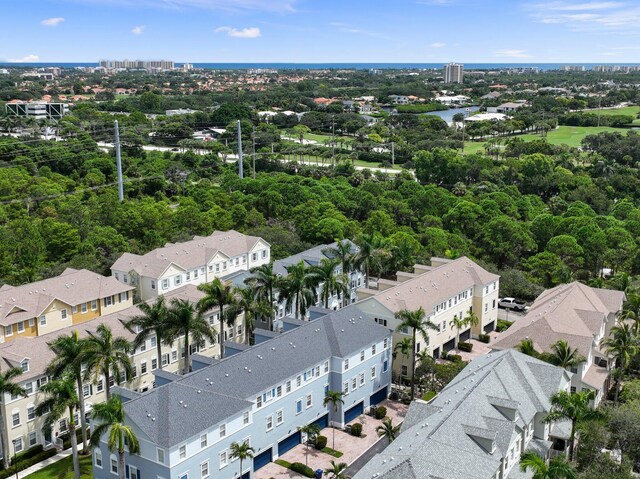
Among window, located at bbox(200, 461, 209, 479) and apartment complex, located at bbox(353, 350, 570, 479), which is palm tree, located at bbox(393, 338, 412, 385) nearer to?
apartment complex, located at bbox(353, 350, 570, 479)

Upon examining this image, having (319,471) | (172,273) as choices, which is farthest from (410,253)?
(319,471)

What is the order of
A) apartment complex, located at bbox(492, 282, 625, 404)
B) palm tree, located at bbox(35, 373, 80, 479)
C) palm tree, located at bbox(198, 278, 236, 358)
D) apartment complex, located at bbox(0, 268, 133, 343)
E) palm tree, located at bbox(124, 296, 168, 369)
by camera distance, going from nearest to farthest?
1. palm tree, located at bbox(35, 373, 80, 479)
2. palm tree, located at bbox(124, 296, 168, 369)
3. apartment complex, located at bbox(492, 282, 625, 404)
4. palm tree, located at bbox(198, 278, 236, 358)
5. apartment complex, located at bbox(0, 268, 133, 343)

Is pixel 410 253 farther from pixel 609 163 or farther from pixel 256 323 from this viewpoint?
pixel 609 163

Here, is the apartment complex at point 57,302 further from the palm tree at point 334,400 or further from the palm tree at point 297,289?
the palm tree at point 334,400

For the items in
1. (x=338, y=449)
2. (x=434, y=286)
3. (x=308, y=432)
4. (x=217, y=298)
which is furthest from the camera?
(x=434, y=286)

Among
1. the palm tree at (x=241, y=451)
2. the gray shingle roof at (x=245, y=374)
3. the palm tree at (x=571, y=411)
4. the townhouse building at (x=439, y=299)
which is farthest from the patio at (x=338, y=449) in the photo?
the palm tree at (x=571, y=411)

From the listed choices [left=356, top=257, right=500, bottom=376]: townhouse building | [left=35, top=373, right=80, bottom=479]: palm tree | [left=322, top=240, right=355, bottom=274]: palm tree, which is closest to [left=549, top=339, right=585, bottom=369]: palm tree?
[left=356, top=257, right=500, bottom=376]: townhouse building

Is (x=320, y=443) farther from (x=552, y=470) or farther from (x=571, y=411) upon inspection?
(x=552, y=470)

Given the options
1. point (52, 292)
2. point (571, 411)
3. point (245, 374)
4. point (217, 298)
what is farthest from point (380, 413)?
point (52, 292)
